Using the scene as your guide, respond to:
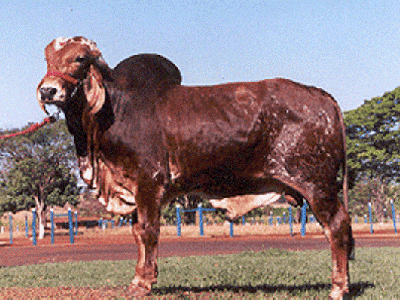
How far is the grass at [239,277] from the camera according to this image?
5465mm

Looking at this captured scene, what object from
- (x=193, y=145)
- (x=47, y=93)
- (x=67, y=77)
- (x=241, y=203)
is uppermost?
(x=67, y=77)

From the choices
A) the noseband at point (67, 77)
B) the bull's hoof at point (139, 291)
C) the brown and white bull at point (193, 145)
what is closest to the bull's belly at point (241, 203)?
the brown and white bull at point (193, 145)

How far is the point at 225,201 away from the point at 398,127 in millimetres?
34435

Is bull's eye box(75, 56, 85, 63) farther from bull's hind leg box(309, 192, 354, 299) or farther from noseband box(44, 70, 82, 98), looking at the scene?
bull's hind leg box(309, 192, 354, 299)

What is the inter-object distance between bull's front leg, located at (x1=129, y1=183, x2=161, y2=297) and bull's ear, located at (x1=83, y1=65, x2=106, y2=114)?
3.20 ft

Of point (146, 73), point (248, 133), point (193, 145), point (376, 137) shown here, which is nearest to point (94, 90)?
point (146, 73)

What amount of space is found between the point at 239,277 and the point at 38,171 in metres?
26.5

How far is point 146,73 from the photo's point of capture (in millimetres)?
4977

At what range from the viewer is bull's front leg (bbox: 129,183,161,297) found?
4523 mm

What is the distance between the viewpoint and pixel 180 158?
4586 millimetres

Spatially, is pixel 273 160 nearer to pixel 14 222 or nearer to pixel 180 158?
pixel 180 158

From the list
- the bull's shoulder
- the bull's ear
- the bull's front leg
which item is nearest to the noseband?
the bull's ear

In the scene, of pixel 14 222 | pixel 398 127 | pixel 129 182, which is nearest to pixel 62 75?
pixel 129 182

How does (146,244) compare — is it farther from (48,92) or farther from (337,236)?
(337,236)
